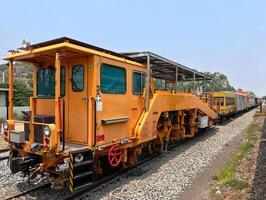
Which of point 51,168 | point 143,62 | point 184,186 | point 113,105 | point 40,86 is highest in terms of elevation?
point 143,62

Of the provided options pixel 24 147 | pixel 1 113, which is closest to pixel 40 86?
pixel 24 147

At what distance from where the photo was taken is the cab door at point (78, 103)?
660cm

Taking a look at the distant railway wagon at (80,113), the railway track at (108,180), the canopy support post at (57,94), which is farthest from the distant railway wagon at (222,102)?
the canopy support post at (57,94)

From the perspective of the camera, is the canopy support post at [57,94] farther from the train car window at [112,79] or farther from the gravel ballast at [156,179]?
the gravel ballast at [156,179]

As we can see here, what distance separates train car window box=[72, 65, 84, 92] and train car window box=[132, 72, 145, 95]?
1.96 meters

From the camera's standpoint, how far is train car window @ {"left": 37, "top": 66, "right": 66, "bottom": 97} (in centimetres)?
731

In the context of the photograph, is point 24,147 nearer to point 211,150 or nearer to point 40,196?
point 40,196

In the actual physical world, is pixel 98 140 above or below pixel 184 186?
above

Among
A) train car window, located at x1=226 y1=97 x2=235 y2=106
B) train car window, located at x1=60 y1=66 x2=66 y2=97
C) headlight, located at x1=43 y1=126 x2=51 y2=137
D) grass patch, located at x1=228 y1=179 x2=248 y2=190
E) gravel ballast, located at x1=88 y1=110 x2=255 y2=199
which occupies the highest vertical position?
train car window, located at x1=60 y1=66 x2=66 y2=97

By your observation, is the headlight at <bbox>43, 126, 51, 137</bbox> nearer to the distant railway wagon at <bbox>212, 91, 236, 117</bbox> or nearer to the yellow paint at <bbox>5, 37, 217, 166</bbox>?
the yellow paint at <bbox>5, 37, 217, 166</bbox>

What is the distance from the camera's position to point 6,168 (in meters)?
8.53

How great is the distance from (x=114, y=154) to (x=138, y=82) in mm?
2436

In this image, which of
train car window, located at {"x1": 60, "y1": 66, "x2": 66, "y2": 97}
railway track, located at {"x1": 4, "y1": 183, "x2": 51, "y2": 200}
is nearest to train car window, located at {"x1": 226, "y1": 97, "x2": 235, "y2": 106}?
train car window, located at {"x1": 60, "y1": 66, "x2": 66, "y2": 97}

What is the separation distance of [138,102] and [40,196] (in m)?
3.76
